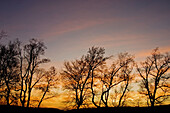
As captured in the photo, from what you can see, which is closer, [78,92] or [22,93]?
[22,93]

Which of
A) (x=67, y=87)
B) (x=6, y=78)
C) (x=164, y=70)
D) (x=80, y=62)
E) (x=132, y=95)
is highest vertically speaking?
(x=80, y=62)

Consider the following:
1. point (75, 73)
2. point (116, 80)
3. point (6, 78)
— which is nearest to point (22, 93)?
point (6, 78)

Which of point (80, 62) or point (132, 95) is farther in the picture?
point (132, 95)

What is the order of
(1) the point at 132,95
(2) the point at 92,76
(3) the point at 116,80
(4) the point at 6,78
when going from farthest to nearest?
(1) the point at 132,95, (3) the point at 116,80, (2) the point at 92,76, (4) the point at 6,78

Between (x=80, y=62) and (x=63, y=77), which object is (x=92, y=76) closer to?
(x=80, y=62)

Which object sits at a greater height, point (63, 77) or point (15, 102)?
point (63, 77)

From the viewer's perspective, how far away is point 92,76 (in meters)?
19.8

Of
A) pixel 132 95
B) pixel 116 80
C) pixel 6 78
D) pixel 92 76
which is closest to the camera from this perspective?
pixel 6 78

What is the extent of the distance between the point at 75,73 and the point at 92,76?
3159 mm

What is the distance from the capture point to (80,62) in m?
21.2

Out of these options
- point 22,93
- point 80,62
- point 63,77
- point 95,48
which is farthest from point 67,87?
point 95,48

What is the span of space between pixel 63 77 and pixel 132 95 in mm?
16543

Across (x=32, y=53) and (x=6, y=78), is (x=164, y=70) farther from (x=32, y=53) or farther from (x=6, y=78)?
(x=6, y=78)

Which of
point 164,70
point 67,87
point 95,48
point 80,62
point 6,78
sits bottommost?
point 67,87
